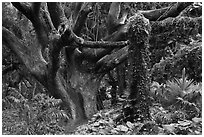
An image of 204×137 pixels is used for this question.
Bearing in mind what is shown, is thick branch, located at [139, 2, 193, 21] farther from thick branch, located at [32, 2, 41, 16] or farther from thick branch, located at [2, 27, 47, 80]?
thick branch, located at [2, 27, 47, 80]

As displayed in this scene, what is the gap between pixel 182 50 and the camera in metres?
8.70

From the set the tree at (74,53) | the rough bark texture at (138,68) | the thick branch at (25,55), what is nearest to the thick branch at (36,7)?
the tree at (74,53)

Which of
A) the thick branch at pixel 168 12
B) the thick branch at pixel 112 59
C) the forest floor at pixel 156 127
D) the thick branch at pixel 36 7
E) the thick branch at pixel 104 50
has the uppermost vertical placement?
the thick branch at pixel 36 7

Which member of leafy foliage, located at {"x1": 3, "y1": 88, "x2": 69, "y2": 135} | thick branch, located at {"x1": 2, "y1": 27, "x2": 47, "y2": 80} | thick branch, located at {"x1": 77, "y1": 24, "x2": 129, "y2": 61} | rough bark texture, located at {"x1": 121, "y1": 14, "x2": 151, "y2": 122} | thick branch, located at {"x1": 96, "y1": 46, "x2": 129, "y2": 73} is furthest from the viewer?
thick branch, located at {"x1": 77, "y1": 24, "x2": 129, "y2": 61}

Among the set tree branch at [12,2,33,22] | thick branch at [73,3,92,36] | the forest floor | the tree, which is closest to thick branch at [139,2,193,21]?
the tree

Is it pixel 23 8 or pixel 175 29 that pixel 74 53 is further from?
pixel 175 29

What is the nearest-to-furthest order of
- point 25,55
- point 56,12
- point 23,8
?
1. point 23,8
2. point 56,12
3. point 25,55

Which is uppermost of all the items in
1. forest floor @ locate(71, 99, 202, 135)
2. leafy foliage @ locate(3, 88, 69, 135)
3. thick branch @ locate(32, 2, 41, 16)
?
thick branch @ locate(32, 2, 41, 16)

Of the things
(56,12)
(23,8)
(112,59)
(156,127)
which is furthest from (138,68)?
(56,12)

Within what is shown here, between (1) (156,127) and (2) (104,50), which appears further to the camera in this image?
(2) (104,50)

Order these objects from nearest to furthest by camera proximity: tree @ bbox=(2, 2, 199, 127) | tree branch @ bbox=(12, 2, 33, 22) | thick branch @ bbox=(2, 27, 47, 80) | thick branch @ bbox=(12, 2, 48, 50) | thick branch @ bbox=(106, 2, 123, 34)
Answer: tree branch @ bbox=(12, 2, 33, 22)
thick branch @ bbox=(12, 2, 48, 50)
tree @ bbox=(2, 2, 199, 127)
thick branch @ bbox=(2, 27, 47, 80)
thick branch @ bbox=(106, 2, 123, 34)

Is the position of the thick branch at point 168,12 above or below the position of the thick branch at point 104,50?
above

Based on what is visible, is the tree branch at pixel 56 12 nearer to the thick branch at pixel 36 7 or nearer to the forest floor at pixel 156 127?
the thick branch at pixel 36 7

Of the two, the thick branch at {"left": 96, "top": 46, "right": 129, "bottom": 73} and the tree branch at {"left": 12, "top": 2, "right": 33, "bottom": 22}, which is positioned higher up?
the tree branch at {"left": 12, "top": 2, "right": 33, "bottom": 22}
